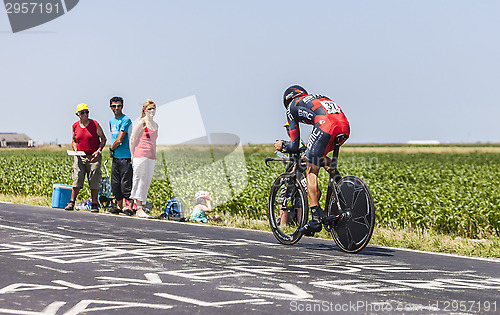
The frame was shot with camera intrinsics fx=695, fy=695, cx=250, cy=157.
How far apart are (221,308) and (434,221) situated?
8777 mm

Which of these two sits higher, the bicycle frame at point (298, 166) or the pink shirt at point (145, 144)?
the pink shirt at point (145, 144)

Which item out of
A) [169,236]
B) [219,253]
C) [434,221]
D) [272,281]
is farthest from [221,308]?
[434,221]

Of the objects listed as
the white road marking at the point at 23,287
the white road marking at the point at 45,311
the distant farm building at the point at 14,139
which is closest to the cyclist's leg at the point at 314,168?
the white road marking at the point at 23,287

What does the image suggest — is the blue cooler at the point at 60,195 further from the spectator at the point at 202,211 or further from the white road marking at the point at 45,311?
the white road marking at the point at 45,311

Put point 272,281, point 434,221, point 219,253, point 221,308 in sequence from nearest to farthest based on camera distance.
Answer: point 221,308 → point 272,281 → point 219,253 → point 434,221

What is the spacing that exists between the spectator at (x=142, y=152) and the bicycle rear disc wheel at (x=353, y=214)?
5937 mm

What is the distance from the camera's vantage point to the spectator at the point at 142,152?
45.5 feet

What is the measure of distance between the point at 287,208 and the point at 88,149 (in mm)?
6893

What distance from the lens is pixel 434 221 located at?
43.9ft

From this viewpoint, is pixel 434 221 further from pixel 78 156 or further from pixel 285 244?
pixel 78 156

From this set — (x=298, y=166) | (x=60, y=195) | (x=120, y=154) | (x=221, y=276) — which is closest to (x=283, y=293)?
(x=221, y=276)

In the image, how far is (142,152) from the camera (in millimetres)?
13984

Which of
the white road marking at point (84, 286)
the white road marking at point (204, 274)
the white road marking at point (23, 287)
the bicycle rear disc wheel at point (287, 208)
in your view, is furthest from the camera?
the bicycle rear disc wheel at point (287, 208)

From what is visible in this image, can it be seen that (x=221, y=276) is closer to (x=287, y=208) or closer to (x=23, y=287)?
(x=23, y=287)
